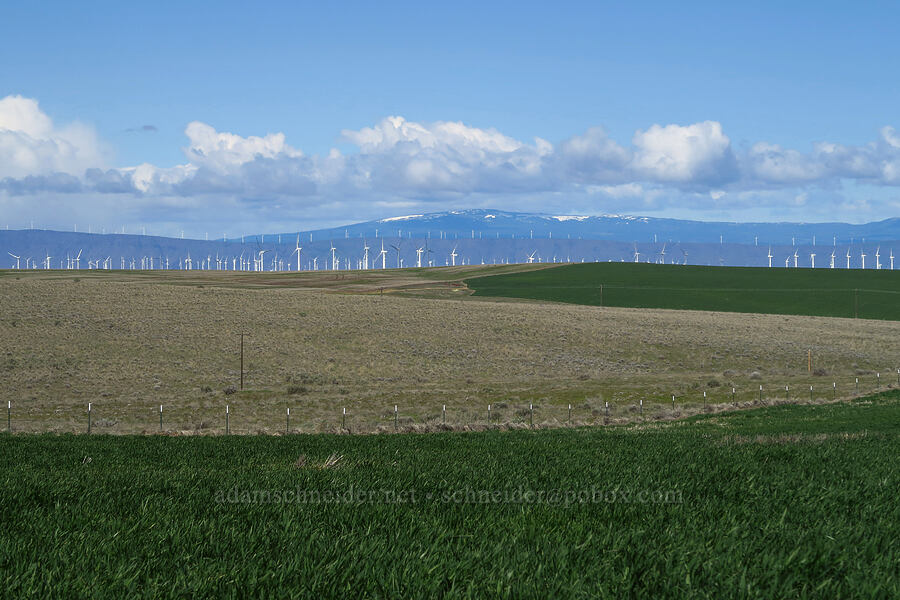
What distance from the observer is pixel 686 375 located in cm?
6456

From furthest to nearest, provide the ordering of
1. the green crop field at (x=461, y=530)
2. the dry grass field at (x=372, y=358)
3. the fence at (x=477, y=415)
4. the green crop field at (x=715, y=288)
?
the green crop field at (x=715, y=288) → the dry grass field at (x=372, y=358) → the fence at (x=477, y=415) → the green crop field at (x=461, y=530)

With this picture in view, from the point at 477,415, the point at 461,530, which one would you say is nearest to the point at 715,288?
the point at 477,415

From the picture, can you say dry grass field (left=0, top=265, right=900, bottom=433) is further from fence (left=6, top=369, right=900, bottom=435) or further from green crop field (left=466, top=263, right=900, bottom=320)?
green crop field (left=466, top=263, right=900, bottom=320)

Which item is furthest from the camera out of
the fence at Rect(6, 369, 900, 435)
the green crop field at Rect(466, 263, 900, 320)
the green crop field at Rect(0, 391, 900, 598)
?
the green crop field at Rect(466, 263, 900, 320)

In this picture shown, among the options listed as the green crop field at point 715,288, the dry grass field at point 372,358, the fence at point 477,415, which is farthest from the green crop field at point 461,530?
the green crop field at point 715,288

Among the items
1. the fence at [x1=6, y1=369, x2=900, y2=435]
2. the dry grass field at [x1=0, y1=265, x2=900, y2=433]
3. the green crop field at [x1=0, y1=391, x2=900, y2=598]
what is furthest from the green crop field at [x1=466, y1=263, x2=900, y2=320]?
the green crop field at [x1=0, y1=391, x2=900, y2=598]

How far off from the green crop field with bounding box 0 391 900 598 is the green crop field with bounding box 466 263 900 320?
11263 centimetres

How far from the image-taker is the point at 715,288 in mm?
147875

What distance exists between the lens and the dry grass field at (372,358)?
161 feet

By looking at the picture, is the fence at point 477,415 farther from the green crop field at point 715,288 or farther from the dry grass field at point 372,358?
the green crop field at point 715,288

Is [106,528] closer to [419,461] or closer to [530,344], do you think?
[419,461]

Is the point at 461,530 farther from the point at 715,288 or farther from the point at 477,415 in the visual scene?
the point at 715,288

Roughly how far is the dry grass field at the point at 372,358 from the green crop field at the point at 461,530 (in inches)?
1144

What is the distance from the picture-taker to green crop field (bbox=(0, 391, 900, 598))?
18.8ft
